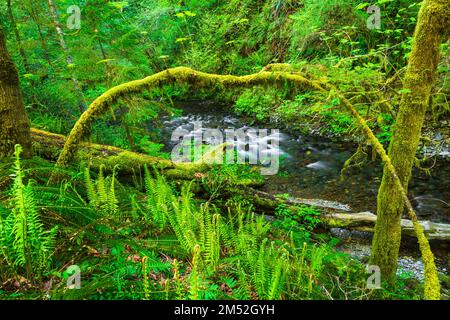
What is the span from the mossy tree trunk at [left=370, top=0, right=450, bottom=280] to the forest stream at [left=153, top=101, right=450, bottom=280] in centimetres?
178

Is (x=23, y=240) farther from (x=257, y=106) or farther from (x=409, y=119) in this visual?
(x=257, y=106)

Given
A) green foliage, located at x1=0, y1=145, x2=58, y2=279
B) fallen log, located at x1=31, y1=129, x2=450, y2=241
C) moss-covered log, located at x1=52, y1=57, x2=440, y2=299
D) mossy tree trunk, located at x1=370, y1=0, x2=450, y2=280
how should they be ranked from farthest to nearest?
fallen log, located at x1=31, y1=129, x2=450, y2=241, moss-covered log, located at x1=52, y1=57, x2=440, y2=299, mossy tree trunk, located at x1=370, y1=0, x2=450, y2=280, green foliage, located at x1=0, y1=145, x2=58, y2=279

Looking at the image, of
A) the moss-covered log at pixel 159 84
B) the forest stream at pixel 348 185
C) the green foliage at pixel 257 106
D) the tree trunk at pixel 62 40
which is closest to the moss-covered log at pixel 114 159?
the moss-covered log at pixel 159 84

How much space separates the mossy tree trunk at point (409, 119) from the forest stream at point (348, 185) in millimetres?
1784

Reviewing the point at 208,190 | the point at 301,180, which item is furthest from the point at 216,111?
the point at 208,190

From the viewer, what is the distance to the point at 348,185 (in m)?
7.83

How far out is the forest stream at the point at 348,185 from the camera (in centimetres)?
536

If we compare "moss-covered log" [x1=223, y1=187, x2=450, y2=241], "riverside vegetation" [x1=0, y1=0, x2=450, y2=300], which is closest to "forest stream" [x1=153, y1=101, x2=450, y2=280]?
"moss-covered log" [x1=223, y1=187, x2=450, y2=241]

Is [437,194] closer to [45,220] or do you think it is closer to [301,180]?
[301,180]

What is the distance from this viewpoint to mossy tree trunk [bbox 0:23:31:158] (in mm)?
3394

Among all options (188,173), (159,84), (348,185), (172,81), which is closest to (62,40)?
(188,173)

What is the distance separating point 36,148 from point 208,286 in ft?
15.5

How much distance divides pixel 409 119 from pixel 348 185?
517 centimetres

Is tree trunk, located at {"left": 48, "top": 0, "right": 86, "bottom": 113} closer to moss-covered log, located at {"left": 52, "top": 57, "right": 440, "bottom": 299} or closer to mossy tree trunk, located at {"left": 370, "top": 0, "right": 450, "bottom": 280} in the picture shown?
moss-covered log, located at {"left": 52, "top": 57, "right": 440, "bottom": 299}
